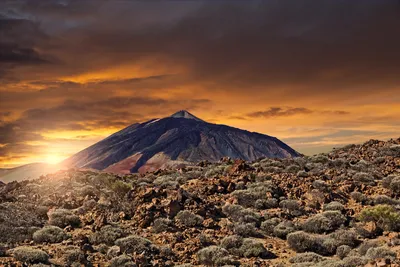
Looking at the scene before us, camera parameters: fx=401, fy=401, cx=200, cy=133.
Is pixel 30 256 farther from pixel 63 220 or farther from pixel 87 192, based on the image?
pixel 87 192

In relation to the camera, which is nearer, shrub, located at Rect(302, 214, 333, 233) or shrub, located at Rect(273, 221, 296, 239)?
shrub, located at Rect(273, 221, 296, 239)

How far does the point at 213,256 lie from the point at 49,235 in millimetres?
8029

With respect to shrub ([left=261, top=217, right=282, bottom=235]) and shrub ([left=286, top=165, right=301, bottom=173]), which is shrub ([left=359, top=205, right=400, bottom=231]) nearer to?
shrub ([left=261, top=217, right=282, bottom=235])

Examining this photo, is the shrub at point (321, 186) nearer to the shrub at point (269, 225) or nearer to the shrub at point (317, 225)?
the shrub at point (317, 225)

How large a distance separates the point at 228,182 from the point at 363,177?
11.4 m

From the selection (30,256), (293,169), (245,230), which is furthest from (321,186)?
(30,256)

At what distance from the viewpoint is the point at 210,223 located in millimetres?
22891

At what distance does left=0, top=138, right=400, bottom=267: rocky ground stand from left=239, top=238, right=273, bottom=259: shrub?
5 cm

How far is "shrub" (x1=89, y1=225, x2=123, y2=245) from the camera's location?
1947 cm

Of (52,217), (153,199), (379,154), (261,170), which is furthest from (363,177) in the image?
(52,217)

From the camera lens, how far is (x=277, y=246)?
67.4ft

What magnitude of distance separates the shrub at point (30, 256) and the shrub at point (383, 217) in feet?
57.4

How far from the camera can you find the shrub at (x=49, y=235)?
1915cm

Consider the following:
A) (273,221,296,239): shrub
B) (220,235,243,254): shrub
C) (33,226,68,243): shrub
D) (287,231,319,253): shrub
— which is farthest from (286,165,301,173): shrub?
(33,226,68,243): shrub
